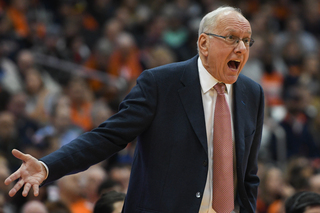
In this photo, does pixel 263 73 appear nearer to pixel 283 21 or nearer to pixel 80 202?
pixel 283 21

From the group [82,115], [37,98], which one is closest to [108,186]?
[82,115]

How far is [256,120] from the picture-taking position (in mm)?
2939

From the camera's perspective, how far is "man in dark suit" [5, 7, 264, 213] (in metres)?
2.57

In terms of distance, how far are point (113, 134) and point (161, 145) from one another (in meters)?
0.26

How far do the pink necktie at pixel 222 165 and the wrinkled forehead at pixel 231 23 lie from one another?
1.47ft

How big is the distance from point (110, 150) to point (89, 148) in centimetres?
12

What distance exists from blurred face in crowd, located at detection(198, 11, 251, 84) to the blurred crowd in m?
2.50

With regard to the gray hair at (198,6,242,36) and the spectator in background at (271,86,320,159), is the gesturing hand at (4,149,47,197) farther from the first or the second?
the spectator in background at (271,86,320,159)

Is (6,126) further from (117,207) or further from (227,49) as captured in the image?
(227,49)

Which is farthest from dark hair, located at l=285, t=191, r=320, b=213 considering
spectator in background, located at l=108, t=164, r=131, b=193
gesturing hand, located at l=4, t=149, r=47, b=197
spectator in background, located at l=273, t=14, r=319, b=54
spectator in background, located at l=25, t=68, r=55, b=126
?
spectator in background, located at l=273, t=14, r=319, b=54

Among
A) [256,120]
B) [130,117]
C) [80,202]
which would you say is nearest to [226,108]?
[256,120]

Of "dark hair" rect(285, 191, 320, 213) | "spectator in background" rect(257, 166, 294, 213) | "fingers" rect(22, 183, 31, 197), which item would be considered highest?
"fingers" rect(22, 183, 31, 197)

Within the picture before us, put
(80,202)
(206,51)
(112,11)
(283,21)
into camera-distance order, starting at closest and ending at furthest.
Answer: (206,51) < (80,202) < (112,11) < (283,21)

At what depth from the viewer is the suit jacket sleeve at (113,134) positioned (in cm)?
248
